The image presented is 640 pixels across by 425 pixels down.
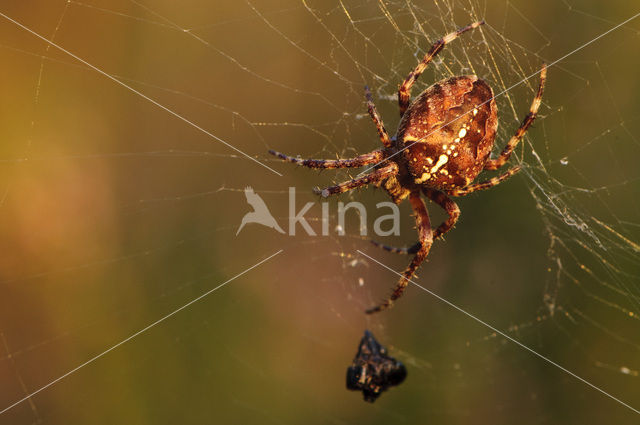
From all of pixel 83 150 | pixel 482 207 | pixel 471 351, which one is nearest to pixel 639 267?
pixel 482 207

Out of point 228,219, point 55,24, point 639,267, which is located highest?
point 55,24

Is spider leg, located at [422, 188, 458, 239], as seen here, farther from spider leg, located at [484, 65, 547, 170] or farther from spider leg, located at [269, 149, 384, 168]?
spider leg, located at [269, 149, 384, 168]

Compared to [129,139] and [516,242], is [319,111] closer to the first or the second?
[129,139]

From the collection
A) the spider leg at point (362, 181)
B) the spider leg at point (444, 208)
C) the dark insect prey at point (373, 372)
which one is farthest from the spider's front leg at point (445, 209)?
the dark insect prey at point (373, 372)

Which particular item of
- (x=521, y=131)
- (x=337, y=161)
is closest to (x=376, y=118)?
(x=337, y=161)

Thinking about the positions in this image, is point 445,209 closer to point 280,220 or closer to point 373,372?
point 373,372

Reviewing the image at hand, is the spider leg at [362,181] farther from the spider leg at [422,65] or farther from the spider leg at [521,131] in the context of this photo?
the spider leg at [521,131]
